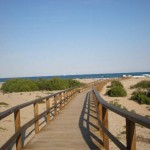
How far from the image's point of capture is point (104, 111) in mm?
6402

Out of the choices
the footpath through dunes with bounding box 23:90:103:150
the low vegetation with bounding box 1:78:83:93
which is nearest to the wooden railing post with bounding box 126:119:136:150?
the footpath through dunes with bounding box 23:90:103:150

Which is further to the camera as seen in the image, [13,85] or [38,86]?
[38,86]

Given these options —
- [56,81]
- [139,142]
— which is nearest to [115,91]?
[56,81]

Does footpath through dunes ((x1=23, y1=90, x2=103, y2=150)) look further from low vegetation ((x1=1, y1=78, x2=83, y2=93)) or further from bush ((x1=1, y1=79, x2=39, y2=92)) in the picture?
low vegetation ((x1=1, y1=78, x2=83, y2=93))

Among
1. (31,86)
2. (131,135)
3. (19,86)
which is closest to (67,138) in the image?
(131,135)

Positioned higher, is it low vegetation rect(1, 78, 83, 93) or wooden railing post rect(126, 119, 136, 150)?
wooden railing post rect(126, 119, 136, 150)

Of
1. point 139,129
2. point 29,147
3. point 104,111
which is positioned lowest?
point 139,129

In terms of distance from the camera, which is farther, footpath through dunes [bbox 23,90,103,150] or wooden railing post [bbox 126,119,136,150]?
footpath through dunes [bbox 23,90,103,150]

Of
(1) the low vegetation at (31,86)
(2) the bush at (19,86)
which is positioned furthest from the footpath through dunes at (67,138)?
(1) the low vegetation at (31,86)

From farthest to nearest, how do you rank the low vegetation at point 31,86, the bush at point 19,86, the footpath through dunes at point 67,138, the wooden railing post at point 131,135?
the low vegetation at point 31,86 → the bush at point 19,86 → the footpath through dunes at point 67,138 → the wooden railing post at point 131,135

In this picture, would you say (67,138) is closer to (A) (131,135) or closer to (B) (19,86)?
(A) (131,135)

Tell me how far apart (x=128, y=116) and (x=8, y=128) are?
1071 centimetres

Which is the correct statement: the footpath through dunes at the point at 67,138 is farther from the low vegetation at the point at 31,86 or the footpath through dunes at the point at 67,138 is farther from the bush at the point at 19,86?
the low vegetation at the point at 31,86

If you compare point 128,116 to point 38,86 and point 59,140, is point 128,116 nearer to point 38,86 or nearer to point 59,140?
point 59,140
